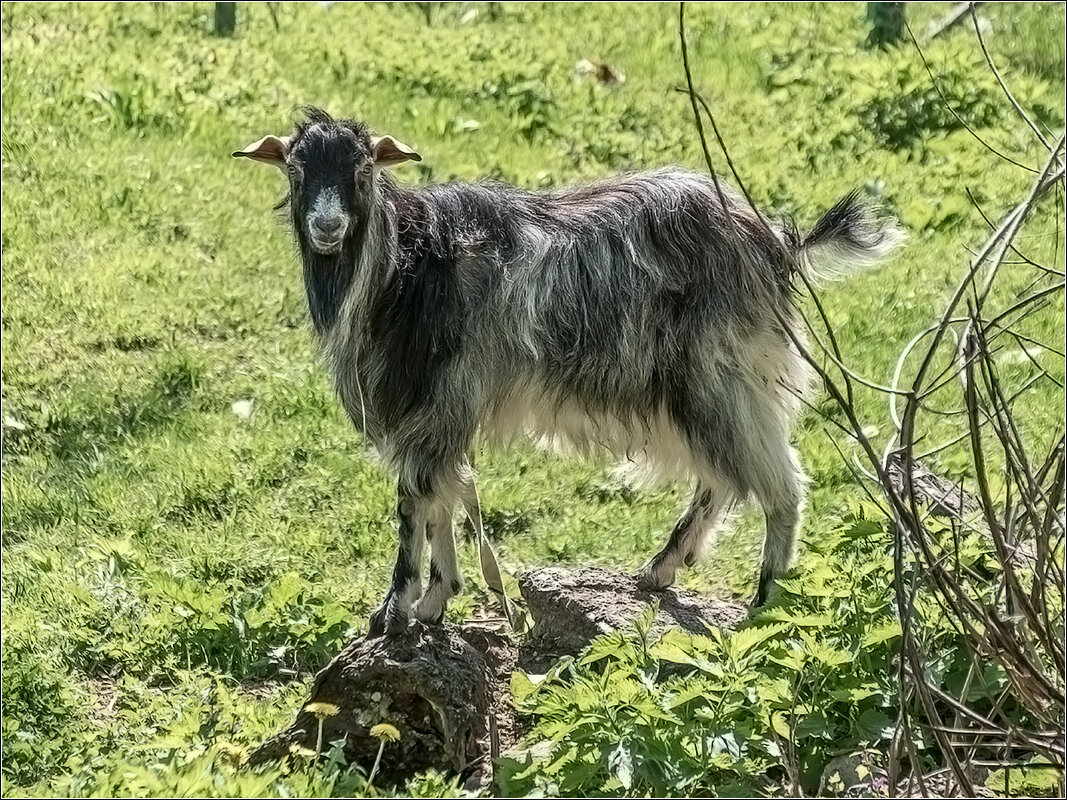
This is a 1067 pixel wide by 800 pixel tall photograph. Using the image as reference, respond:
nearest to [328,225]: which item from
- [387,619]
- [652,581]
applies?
[387,619]

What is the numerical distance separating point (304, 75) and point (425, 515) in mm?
5803

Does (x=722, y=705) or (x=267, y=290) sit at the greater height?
(x=267, y=290)

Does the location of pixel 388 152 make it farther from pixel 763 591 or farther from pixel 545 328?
pixel 763 591

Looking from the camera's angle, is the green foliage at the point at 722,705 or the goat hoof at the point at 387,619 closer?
the green foliage at the point at 722,705

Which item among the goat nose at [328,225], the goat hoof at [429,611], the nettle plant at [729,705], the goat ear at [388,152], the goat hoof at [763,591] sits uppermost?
the goat ear at [388,152]

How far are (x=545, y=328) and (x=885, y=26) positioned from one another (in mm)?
6064

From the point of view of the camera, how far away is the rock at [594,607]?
16.4 feet

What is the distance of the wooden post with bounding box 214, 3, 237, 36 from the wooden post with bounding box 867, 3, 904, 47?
465cm

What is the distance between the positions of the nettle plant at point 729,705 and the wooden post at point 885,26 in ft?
21.3

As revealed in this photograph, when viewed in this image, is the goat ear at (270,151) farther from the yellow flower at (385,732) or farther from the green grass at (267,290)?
the yellow flower at (385,732)

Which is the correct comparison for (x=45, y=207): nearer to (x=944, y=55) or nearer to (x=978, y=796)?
(x=944, y=55)

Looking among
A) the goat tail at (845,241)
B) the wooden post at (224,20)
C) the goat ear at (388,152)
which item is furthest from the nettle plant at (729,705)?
the wooden post at (224,20)

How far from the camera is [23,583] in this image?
579 centimetres

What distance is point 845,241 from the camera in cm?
522
